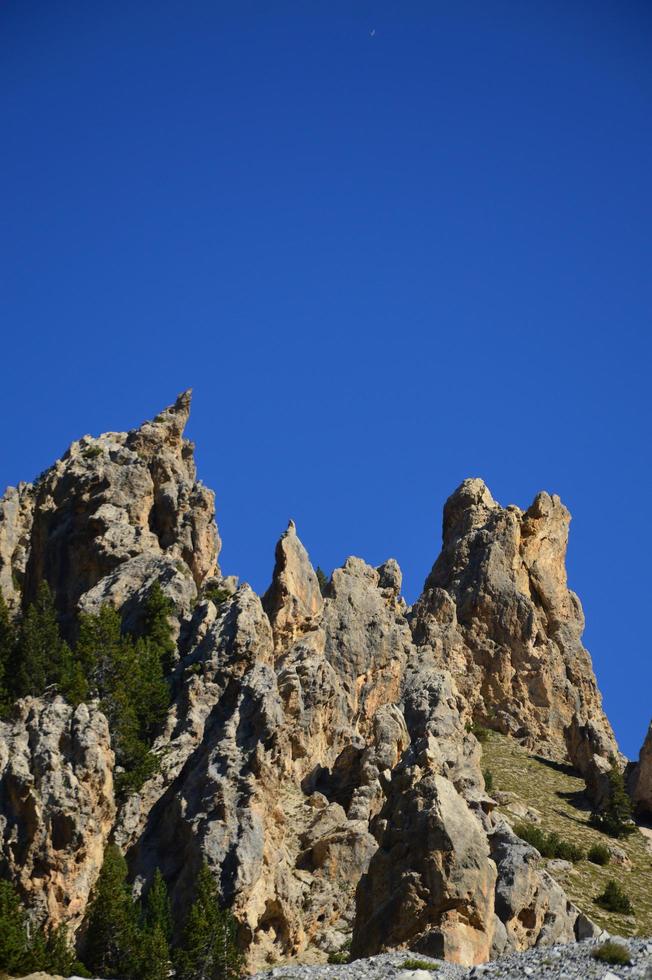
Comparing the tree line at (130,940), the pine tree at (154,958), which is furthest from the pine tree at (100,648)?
the pine tree at (154,958)

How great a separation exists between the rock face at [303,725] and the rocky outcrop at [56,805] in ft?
0.41

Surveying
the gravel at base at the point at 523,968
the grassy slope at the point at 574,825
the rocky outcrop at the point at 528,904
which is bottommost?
the gravel at base at the point at 523,968

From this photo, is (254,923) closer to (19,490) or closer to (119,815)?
(119,815)

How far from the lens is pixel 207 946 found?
76562mm

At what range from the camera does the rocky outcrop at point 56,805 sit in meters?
81.5

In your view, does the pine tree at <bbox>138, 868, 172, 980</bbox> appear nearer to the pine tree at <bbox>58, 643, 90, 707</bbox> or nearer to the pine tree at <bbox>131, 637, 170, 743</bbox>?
the pine tree at <bbox>58, 643, 90, 707</bbox>

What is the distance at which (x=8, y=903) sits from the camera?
255ft

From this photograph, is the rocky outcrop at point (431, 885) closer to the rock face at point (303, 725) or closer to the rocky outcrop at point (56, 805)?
the rock face at point (303, 725)

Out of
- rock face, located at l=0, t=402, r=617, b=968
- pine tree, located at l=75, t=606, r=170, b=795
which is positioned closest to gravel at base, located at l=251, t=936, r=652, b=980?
rock face, located at l=0, t=402, r=617, b=968

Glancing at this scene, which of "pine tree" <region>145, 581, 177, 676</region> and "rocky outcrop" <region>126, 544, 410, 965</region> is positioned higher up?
"pine tree" <region>145, 581, 177, 676</region>

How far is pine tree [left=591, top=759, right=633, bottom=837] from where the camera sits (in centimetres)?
11369

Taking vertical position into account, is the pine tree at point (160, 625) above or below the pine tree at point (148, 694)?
above

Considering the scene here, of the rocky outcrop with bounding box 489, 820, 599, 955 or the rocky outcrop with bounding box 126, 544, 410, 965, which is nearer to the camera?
the rocky outcrop with bounding box 489, 820, 599, 955

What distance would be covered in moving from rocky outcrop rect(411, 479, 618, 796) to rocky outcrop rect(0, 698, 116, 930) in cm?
4746
